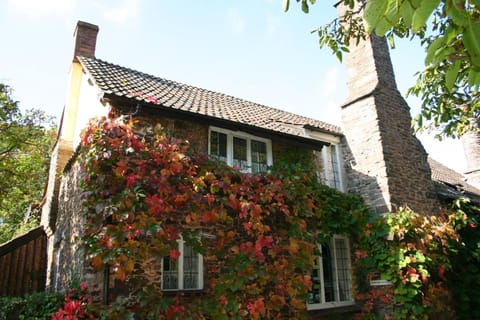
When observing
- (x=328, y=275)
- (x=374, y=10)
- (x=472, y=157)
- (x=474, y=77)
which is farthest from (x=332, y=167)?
(x=472, y=157)

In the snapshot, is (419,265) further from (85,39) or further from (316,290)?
(85,39)

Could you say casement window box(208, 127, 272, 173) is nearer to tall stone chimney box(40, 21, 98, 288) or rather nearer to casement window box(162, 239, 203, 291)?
casement window box(162, 239, 203, 291)

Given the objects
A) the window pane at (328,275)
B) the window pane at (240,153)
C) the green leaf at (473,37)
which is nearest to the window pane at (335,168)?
the window pane at (328,275)

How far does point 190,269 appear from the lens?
851cm

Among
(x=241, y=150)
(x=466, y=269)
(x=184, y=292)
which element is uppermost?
(x=241, y=150)

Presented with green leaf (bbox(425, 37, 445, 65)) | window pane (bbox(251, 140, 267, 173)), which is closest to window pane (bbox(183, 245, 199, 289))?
window pane (bbox(251, 140, 267, 173))

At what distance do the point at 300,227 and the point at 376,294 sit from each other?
358cm

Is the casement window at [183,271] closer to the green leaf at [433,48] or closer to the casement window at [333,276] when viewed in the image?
the casement window at [333,276]

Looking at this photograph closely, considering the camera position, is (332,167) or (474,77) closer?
(474,77)

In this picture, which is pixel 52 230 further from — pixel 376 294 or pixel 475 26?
pixel 475 26

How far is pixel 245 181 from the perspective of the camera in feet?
26.9

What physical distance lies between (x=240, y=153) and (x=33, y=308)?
6.21 meters

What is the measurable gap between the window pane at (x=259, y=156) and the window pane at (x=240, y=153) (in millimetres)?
270

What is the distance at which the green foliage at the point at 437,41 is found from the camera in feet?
6.77
